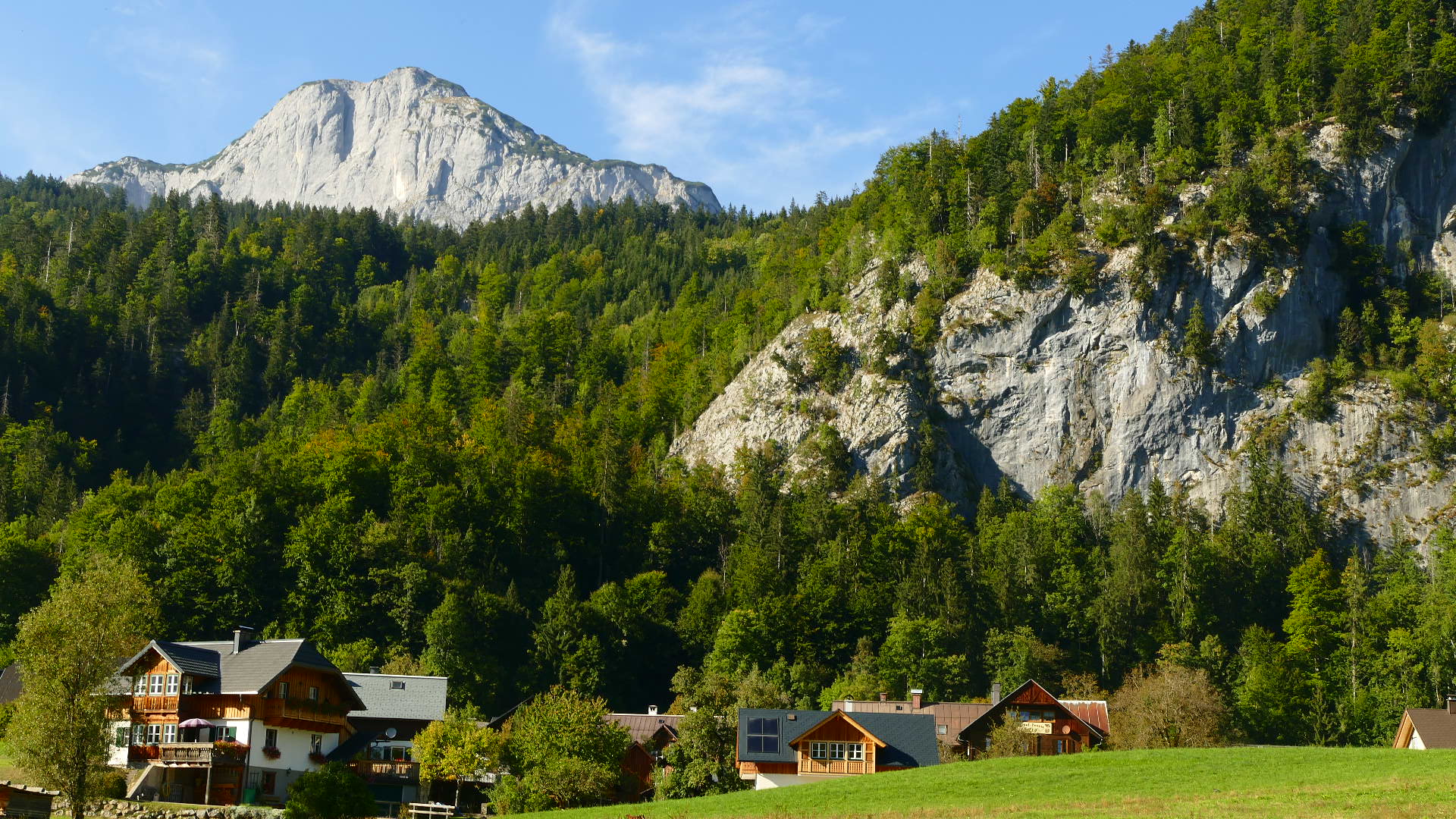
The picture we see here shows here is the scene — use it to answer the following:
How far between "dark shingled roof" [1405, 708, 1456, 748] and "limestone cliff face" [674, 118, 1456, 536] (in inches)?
1560

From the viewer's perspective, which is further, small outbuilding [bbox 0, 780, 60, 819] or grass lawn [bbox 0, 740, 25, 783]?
grass lawn [bbox 0, 740, 25, 783]

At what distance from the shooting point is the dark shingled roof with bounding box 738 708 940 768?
66812 millimetres

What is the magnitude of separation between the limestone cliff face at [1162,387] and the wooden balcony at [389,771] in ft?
188

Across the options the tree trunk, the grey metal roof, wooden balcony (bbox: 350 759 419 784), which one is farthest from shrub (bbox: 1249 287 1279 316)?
the tree trunk

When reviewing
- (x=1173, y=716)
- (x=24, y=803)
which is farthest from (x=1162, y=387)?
(x=24, y=803)

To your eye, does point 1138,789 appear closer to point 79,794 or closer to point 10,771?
point 79,794

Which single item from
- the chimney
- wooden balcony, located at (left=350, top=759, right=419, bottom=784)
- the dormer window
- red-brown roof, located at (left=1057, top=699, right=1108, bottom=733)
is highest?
the chimney

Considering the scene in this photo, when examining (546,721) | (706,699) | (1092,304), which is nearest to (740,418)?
(1092,304)

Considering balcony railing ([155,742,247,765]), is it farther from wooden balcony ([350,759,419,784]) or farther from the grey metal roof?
the grey metal roof

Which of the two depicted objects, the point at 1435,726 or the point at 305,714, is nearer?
the point at 305,714

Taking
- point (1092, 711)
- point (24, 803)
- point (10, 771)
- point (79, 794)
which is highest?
point (1092, 711)

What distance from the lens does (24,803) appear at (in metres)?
47.9

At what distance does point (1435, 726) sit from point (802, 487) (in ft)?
185

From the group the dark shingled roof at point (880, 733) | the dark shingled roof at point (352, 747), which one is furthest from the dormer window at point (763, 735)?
the dark shingled roof at point (352, 747)
